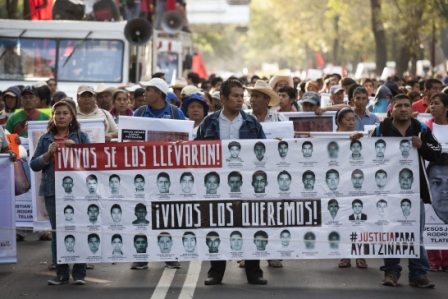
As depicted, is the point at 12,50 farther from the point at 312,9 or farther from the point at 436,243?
the point at 312,9

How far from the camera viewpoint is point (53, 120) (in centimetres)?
955

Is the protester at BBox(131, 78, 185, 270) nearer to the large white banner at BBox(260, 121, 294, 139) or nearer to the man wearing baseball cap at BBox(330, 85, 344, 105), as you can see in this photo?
the large white banner at BBox(260, 121, 294, 139)

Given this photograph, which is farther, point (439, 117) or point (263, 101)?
point (439, 117)

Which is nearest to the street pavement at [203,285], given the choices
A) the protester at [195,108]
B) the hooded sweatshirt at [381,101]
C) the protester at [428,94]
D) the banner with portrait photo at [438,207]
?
the banner with portrait photo at [438,207]

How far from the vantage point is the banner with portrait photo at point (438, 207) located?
10.1 meters

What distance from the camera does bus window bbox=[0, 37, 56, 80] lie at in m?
19.4

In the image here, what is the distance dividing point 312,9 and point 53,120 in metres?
54.8

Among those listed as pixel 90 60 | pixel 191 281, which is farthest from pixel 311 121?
pixel 90 60

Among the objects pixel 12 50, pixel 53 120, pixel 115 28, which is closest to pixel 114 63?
pixel 115 28

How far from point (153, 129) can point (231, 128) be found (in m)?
1.10

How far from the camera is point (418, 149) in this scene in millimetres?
9141

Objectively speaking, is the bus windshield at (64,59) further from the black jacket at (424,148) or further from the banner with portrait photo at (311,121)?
the black jacket at (424,148)

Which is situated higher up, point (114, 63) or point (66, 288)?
point (114, 63)

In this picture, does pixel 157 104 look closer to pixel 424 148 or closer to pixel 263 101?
pixel 263 101
